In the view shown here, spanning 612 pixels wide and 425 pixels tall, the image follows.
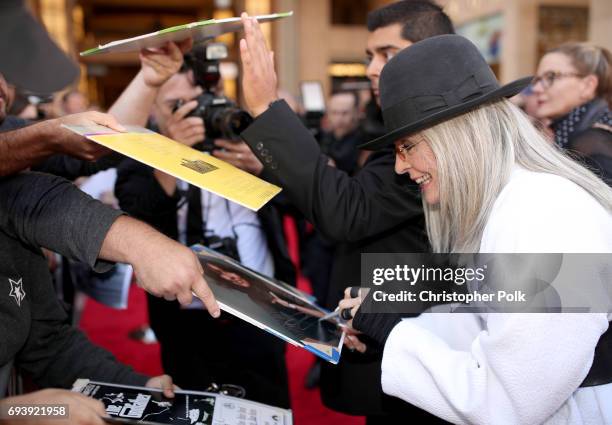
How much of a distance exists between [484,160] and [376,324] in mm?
446

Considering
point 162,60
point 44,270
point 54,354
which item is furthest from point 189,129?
point 54,354

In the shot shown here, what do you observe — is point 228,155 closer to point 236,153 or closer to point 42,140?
point 236,153

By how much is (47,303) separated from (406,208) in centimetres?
98

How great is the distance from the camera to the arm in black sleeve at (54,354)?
55.4 inches

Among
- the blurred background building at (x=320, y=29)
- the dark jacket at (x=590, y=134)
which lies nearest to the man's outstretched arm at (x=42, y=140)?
the dark jacket at (x=590, y=134)

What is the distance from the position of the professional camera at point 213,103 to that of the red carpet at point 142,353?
2105 millimetres

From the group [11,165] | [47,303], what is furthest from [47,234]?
[47,303]

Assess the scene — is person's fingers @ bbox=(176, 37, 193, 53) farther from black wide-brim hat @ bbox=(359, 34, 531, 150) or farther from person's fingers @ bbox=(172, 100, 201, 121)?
black wide-brim hat @ bbox=(359, 34, 531, 150)

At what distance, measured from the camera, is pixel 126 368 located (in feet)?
4.91

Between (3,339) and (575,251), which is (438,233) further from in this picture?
(3,339)

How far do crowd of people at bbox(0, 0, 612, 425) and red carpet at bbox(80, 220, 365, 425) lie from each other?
Answer: 1769 millimetres

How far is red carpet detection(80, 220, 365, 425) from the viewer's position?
3535 millimetres

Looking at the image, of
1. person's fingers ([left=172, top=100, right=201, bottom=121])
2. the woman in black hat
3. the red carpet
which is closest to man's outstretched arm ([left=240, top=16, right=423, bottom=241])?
the woman in black hat

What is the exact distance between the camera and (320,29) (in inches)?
661
